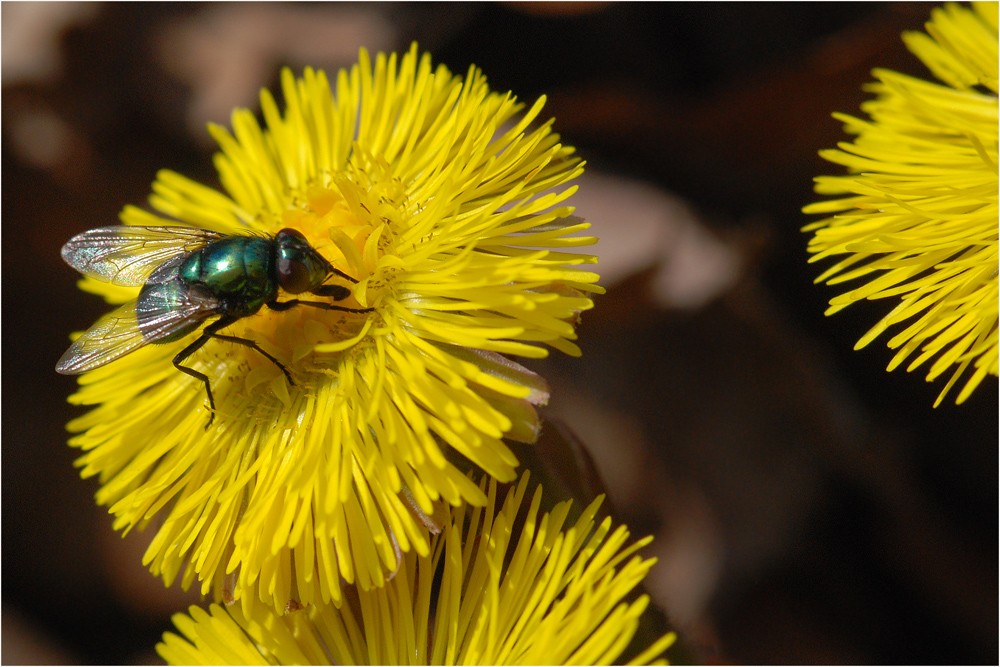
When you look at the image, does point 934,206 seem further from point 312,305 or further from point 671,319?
point 312,305

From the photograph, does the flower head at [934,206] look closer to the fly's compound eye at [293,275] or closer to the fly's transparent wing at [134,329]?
the fly's compound eye at [293,275]

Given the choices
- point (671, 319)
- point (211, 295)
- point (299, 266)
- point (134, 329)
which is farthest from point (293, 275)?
point (671, 319)

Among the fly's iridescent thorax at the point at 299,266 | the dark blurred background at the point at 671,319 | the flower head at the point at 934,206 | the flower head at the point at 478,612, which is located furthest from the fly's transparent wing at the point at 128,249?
the flower head at the point at 934,206

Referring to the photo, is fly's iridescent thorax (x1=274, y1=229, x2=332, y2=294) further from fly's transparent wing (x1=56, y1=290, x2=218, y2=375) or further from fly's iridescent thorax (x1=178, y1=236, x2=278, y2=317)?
fly's transparent wing (x1=56, y1=290, x2=218, y2=375)

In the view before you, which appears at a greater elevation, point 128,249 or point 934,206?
point 128,249

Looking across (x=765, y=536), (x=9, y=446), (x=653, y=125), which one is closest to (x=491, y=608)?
(x=765, y=536)

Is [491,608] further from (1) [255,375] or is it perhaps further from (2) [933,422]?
(2) [933,422]
